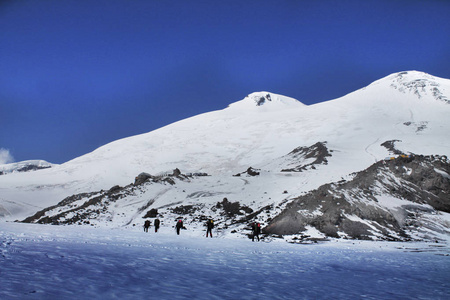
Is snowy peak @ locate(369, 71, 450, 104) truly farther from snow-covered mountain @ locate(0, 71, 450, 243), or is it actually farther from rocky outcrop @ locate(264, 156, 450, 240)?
rocky outcrop @ locate(264, 156, 450, 240)

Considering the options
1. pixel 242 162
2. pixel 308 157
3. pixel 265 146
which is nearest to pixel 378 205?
pixel 308 157

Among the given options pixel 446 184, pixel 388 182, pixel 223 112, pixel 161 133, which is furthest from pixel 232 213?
pixel 223 112

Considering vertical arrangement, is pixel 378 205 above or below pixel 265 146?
below

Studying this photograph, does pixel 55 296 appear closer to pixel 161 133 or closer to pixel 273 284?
pixel 273 284

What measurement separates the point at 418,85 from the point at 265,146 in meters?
94.0

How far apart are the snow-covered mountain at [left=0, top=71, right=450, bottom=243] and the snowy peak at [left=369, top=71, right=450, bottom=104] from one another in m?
0.42

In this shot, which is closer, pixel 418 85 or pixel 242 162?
pixel 242 162

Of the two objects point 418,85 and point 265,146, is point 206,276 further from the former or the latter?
point 418,85

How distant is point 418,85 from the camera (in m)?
162

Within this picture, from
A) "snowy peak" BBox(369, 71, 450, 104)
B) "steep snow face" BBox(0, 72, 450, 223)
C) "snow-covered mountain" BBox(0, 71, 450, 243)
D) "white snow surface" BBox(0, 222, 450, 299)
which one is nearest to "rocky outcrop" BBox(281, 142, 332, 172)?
"snow-covered mountain" BBox(0, 71, 450, 243)

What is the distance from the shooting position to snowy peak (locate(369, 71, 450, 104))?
488 feet

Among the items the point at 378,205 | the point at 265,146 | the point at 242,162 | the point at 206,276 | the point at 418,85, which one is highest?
the point at 418,85

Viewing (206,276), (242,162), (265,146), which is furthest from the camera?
(265,146)

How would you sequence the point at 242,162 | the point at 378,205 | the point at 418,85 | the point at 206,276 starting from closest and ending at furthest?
the point at 206,276, the point at 378,205, the point at 242,162, the point at 418,85
